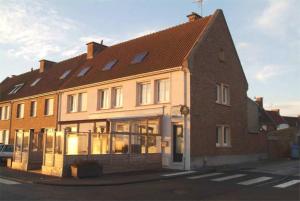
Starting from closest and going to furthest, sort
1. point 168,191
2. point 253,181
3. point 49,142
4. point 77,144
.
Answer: point 168,191 → point 253,181 → point 77,144 → point 49,142

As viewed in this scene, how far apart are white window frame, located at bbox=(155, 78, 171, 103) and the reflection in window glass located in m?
2.24

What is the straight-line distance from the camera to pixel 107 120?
77.7ft

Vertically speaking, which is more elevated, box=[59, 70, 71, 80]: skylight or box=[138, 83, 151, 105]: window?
box=[59, 70, 71, 80]: skylight

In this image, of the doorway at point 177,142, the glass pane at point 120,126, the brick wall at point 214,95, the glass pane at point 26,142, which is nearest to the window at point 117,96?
the glass pane at point 120,126

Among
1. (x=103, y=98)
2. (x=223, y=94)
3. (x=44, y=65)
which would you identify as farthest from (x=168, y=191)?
(x=44, y=65)

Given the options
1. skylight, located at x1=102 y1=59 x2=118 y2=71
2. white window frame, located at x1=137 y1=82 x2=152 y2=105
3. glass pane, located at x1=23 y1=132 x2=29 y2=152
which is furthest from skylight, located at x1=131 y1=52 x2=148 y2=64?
glass pane, located at x1=23 y1=132 x2=29 y2=152

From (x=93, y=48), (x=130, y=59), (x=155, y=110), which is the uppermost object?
(x=93, y=48)

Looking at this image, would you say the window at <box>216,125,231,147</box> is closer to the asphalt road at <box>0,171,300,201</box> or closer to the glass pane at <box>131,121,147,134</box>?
the glass pane at <box>131,121,147,134</box>

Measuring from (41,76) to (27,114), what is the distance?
4952mm

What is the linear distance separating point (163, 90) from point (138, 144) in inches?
144

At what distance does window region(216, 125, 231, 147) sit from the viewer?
2326 cm

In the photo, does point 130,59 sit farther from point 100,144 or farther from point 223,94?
point 100,144

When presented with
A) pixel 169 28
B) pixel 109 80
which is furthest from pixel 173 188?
pixel 169 28

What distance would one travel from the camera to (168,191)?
1320 cm
